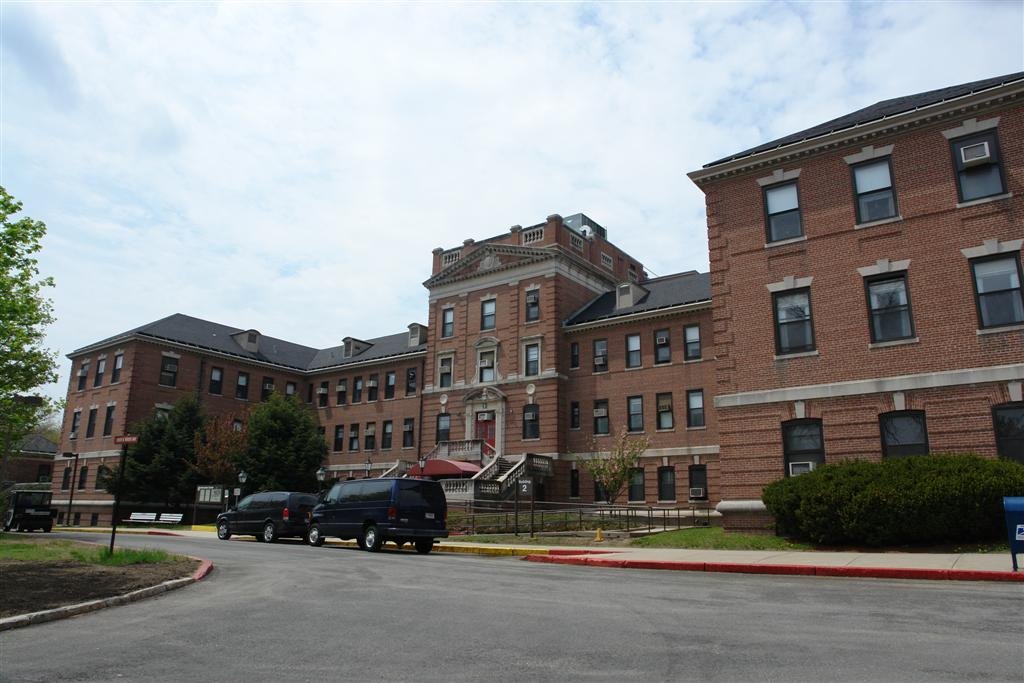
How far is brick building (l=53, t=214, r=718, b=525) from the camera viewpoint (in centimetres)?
3747

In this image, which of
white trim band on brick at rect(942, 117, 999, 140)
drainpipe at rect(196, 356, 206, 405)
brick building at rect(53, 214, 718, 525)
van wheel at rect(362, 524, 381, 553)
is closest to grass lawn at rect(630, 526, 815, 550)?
van wheel at rect(362, 524, 381, 553)

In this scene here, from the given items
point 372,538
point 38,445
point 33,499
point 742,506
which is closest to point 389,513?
point 372,538

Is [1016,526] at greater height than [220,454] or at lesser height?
lesser

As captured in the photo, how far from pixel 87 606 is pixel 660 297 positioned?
34.3 m

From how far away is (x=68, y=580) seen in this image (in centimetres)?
1205

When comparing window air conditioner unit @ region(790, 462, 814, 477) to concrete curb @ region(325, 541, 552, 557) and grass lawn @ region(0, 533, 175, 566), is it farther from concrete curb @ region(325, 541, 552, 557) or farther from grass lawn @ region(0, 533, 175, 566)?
grass lawn @ region(0, 533, 175, 566)

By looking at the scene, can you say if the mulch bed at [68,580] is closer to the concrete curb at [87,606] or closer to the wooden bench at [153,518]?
the concrete curb at [87,606]

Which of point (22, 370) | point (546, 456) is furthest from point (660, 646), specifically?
point (546, 456)

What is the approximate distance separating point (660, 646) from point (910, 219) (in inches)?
711

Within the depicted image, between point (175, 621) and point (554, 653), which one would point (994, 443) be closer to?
point (554, 653)

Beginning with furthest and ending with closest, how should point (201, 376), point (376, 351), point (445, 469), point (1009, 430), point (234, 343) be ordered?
1. point (234, 343)
2. point (376, 351)
3. point (201, 376)
4. point (445, 469)
5. point (1009, 430)

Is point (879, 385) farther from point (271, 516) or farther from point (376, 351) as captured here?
point (376, 351)

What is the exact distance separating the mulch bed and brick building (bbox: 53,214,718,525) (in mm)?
21481

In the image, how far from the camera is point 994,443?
59.8 feet
